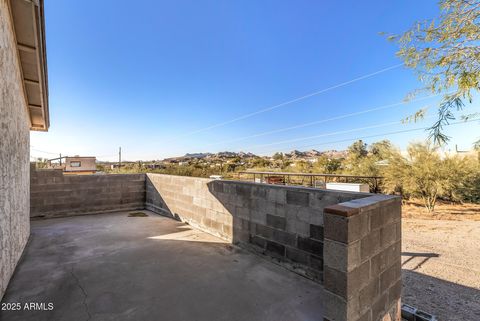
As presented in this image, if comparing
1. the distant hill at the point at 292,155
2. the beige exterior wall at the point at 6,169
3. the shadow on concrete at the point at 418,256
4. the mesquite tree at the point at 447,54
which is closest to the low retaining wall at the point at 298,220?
the mesquite tree at the point at 447,54

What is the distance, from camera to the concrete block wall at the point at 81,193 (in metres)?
5.36

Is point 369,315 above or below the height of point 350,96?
below

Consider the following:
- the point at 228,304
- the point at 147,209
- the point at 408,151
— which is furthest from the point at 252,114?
the point at 228,304

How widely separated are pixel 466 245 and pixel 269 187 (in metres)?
4.85

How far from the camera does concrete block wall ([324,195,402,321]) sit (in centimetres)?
138

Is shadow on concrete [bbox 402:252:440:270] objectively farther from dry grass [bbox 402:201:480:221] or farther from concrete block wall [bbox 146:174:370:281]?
dry grass [bbox 402:201:480:221]

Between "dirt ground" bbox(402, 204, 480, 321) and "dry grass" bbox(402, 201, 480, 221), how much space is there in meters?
0.34

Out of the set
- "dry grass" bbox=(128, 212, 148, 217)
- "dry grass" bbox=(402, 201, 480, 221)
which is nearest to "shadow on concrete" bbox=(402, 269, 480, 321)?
"dry grass" bbox=(402, 201, 480, 221)

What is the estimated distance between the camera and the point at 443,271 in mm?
3346

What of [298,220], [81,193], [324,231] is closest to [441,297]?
[298,220]

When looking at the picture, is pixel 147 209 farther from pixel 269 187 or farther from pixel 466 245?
pixel 466 245

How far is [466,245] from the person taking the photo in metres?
4.50

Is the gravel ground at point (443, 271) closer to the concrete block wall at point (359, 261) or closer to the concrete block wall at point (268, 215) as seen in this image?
the concrete block wall at point (359, 261)

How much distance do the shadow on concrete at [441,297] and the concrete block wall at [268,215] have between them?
1.33 m
